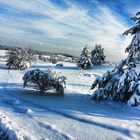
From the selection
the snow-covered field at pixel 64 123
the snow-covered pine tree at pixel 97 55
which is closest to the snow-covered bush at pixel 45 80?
the snow-covered field at pixel 64 123

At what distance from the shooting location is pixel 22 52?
39562mm

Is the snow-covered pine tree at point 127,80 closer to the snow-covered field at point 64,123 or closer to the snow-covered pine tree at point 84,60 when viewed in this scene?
the snow-covered field at point 64,123

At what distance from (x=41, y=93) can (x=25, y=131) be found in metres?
7.79

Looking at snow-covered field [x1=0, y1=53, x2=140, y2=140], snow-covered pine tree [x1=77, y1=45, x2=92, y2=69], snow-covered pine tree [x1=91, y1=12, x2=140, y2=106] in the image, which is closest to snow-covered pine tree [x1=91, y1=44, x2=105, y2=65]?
snow-covered pine tree [x1=77, y1=45, x2=92, y2=69]

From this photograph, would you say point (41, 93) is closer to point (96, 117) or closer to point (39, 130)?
point (96, 117)

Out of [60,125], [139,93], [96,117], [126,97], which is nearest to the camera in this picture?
[60,125]

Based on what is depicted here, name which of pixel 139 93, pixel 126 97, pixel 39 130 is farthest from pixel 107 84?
pixel 39 130

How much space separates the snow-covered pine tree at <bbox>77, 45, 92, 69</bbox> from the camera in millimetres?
48875

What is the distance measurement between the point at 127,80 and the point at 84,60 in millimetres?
37090

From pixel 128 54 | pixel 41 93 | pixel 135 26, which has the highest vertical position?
pixel 135 26

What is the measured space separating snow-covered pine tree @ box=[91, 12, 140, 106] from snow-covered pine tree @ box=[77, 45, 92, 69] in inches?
1347

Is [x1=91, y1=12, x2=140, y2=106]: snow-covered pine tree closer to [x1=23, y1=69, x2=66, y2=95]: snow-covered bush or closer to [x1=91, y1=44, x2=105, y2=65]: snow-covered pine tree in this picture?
[x1=23, y1=69, x2=66, y2=95]: snow-covered bush

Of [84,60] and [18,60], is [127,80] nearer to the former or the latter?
[18,60]

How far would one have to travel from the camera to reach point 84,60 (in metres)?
49.4
